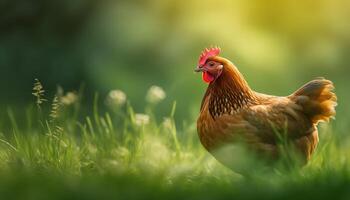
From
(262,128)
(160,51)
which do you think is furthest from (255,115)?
(160,51)

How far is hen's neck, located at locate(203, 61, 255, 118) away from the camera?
5734mm

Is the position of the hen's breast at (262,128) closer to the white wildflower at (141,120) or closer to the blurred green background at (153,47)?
the white wildflower at (141,120)

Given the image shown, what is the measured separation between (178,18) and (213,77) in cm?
381

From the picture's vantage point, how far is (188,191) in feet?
14.8

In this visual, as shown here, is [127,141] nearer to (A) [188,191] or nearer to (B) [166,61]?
(A) [188,191]

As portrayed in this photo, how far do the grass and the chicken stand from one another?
20 centimetres

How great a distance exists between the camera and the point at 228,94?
576 centimetres

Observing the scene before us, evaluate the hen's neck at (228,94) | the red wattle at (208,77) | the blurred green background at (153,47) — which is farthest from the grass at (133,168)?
the blurred green background at (153,47)

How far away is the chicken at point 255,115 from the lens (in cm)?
554

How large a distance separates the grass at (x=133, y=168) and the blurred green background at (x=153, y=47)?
2.26m

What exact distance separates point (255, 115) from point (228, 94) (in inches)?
10.8

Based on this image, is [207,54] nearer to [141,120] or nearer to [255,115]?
[255,115]

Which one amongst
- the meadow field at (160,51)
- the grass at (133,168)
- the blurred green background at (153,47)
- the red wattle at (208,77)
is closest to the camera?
the grass at (133,168)

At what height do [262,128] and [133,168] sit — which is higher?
[262,128]
